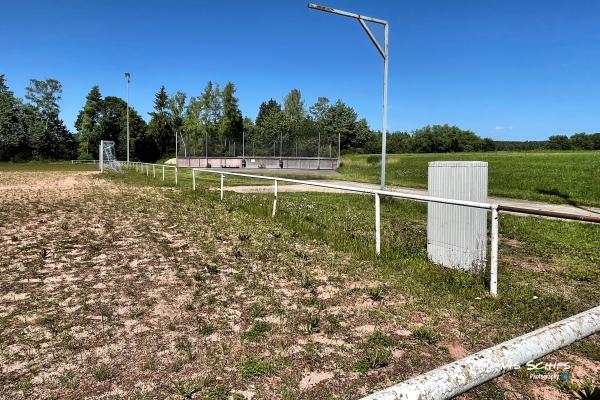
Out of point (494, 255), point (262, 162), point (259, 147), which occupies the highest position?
point (259, 147)

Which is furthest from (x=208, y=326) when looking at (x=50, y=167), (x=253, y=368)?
(x=50, y=167)

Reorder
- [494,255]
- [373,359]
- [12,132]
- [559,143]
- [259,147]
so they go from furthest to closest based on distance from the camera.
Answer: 1. [559,143]
2. [12,132]
3. [259,147]
4. [494,255]
5. [373,359]

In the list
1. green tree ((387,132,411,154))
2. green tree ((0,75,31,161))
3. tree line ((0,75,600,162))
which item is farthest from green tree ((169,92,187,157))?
green tree ((387,132,411,154))

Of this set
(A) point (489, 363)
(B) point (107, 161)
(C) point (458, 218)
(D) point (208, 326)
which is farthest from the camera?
(B) point (107, 161)

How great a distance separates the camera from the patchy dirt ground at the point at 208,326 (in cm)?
286

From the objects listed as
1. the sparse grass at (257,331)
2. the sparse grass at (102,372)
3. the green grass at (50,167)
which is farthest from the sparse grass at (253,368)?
the green grass at (50,167)

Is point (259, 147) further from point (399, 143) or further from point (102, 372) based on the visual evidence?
point (399, 143)

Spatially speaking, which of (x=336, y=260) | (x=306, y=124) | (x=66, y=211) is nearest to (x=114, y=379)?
(x=336, y=260)

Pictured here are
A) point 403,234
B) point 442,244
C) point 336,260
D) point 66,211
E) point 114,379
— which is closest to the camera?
point 114,379

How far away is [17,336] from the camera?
3.54 meters

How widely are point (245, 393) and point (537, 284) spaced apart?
3918mm

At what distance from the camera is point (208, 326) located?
379cm

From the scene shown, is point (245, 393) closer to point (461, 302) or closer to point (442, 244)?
point (461, 302)

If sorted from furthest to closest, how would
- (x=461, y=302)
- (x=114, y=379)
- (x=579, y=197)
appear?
1. (x=579, y=197)
2. (x=461, y=302)
3. (x=114, y=379)
